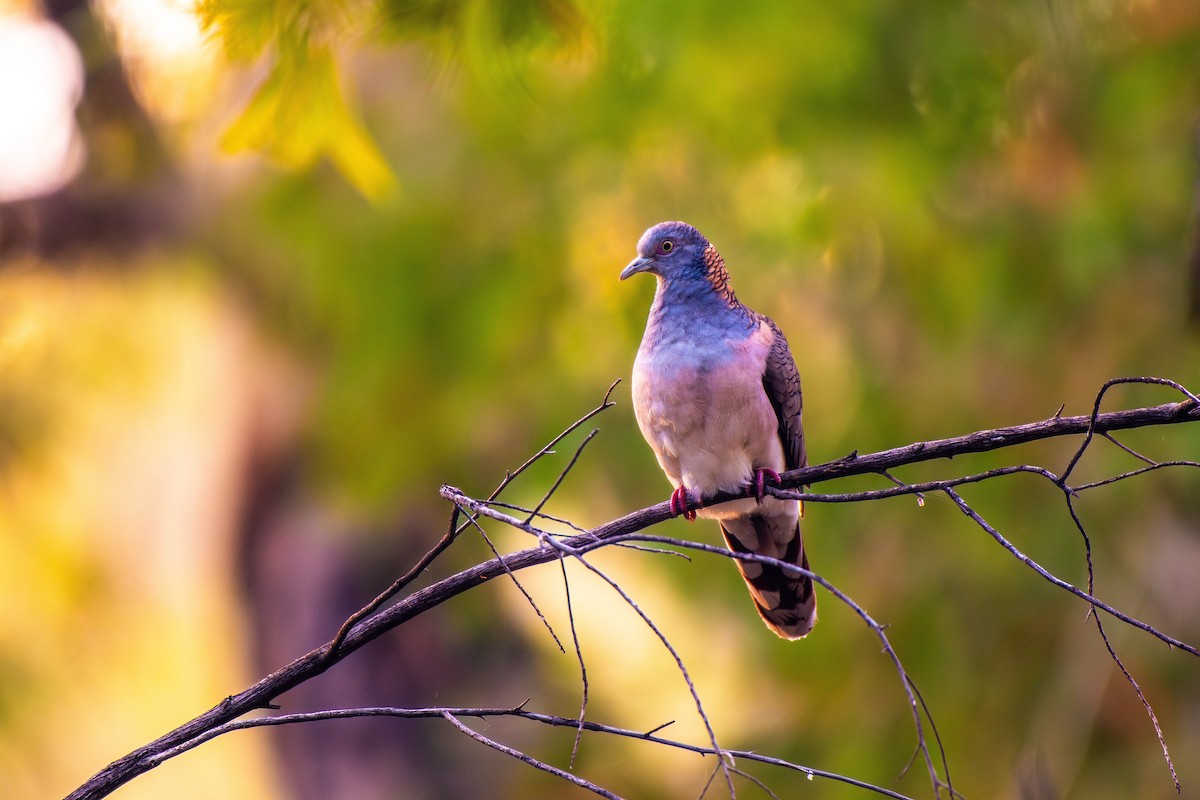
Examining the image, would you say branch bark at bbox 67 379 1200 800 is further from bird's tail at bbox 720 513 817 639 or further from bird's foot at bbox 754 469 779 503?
bird's tail at bbox 720 513 817 639

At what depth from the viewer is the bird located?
9.24ft

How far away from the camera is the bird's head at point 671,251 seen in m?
2.97

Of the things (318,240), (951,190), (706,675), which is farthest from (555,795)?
(951,190)

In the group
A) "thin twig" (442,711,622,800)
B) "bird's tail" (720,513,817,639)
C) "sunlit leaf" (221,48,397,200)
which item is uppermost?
"sunlit leaf" (221,48,397,200)

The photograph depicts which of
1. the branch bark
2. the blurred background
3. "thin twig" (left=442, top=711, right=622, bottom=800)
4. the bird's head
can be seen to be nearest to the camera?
"thin twig" (left=442, top=711, right=622, bottom=800)

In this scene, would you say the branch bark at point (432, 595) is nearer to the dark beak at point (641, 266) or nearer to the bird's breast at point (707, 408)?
the bird's breast at point (707, 408)

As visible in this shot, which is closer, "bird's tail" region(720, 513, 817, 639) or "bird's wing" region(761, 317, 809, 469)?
"bird's wing" region(761, 317, 809, 469)

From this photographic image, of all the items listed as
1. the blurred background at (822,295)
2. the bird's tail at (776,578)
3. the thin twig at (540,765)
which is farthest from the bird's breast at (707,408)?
the thin twig at (540,765)

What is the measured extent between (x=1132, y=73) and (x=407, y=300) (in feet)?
10.4

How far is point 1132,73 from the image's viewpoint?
175 inches

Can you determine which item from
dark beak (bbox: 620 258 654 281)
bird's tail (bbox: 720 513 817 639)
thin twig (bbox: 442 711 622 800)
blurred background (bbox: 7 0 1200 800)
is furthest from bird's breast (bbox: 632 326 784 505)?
thin twig (bbox: 442 711 622 800)

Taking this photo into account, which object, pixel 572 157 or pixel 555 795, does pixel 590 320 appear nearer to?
pixel 572 157

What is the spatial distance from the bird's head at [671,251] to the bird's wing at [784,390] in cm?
29

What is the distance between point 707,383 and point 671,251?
42cm
